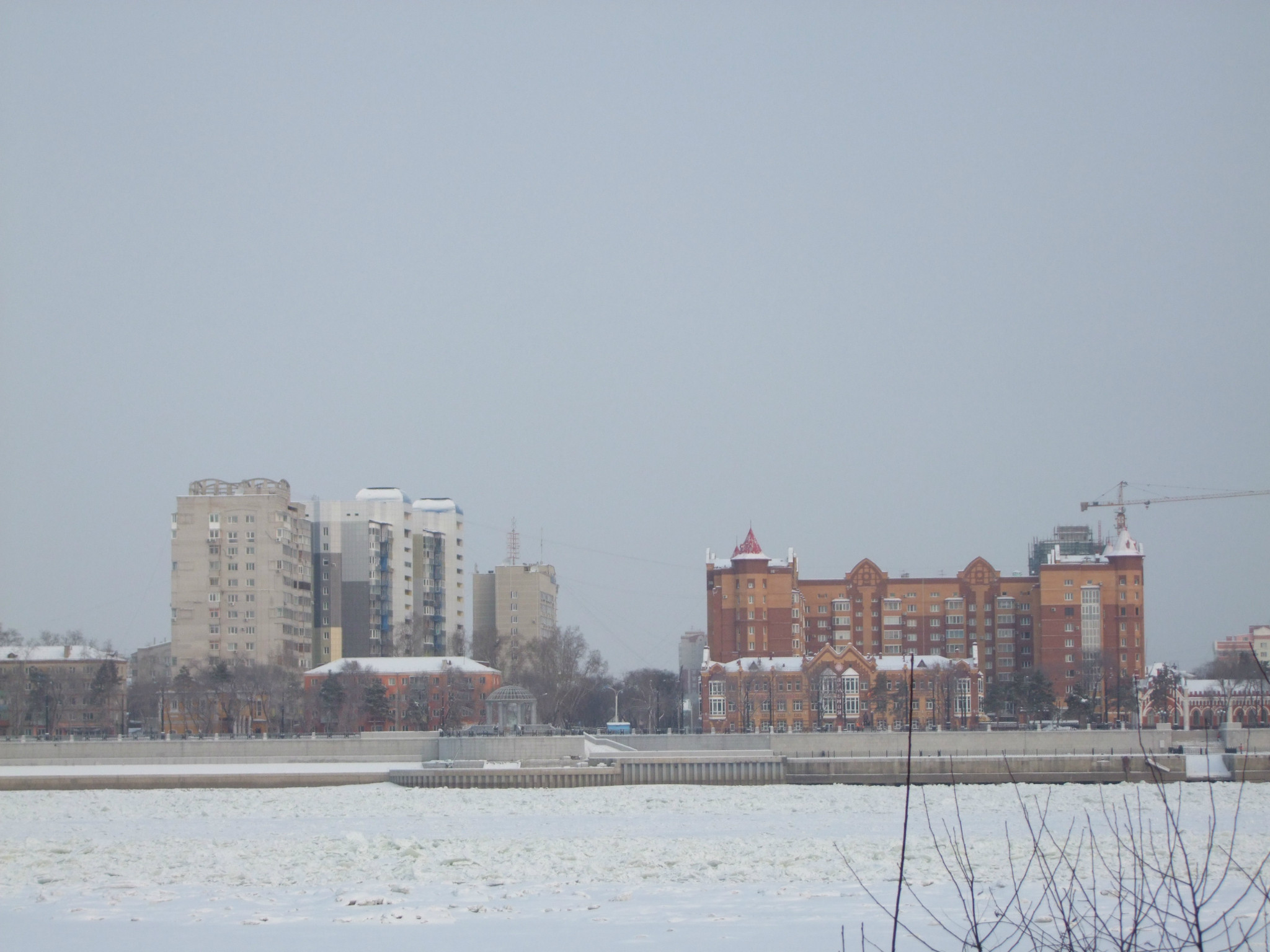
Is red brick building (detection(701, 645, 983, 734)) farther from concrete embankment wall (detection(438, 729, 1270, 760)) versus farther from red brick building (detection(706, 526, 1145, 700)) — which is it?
concrete embankment wall (detection(438, 729, 1270, 760))

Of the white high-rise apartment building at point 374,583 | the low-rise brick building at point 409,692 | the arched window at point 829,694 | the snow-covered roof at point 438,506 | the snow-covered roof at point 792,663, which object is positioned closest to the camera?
the low-rise brick building at point 409,692

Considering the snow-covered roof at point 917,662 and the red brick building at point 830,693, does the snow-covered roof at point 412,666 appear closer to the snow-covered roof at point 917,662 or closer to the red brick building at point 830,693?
the red brick building at point 830,693

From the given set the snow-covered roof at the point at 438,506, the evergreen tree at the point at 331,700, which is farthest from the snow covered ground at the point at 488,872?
the snow-covered roof at the point at 438,506

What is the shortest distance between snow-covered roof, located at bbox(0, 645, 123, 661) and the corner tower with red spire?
5790cm

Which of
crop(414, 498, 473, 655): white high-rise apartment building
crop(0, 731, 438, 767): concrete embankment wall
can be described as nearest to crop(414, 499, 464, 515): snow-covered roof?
crop(414, 498, 473, 655): white high-rise apartment building

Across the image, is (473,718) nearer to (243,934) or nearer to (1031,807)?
(1031,807)

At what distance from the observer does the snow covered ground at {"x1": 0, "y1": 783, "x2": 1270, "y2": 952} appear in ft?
71.7

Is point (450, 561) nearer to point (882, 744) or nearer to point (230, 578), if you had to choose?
point (230, 578)

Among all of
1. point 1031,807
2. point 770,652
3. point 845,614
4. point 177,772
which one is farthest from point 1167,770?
point 845,614

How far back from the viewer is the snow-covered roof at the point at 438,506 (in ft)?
611

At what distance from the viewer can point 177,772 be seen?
257ft

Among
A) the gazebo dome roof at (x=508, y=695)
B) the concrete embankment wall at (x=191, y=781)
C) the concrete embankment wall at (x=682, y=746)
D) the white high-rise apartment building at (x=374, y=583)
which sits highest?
the white high-rise apartment building at (x=374, y=583)

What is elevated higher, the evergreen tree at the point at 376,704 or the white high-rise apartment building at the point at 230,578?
the white high-rise apartment building at the point at 230,578

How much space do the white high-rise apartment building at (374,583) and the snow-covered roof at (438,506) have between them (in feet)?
31.9
